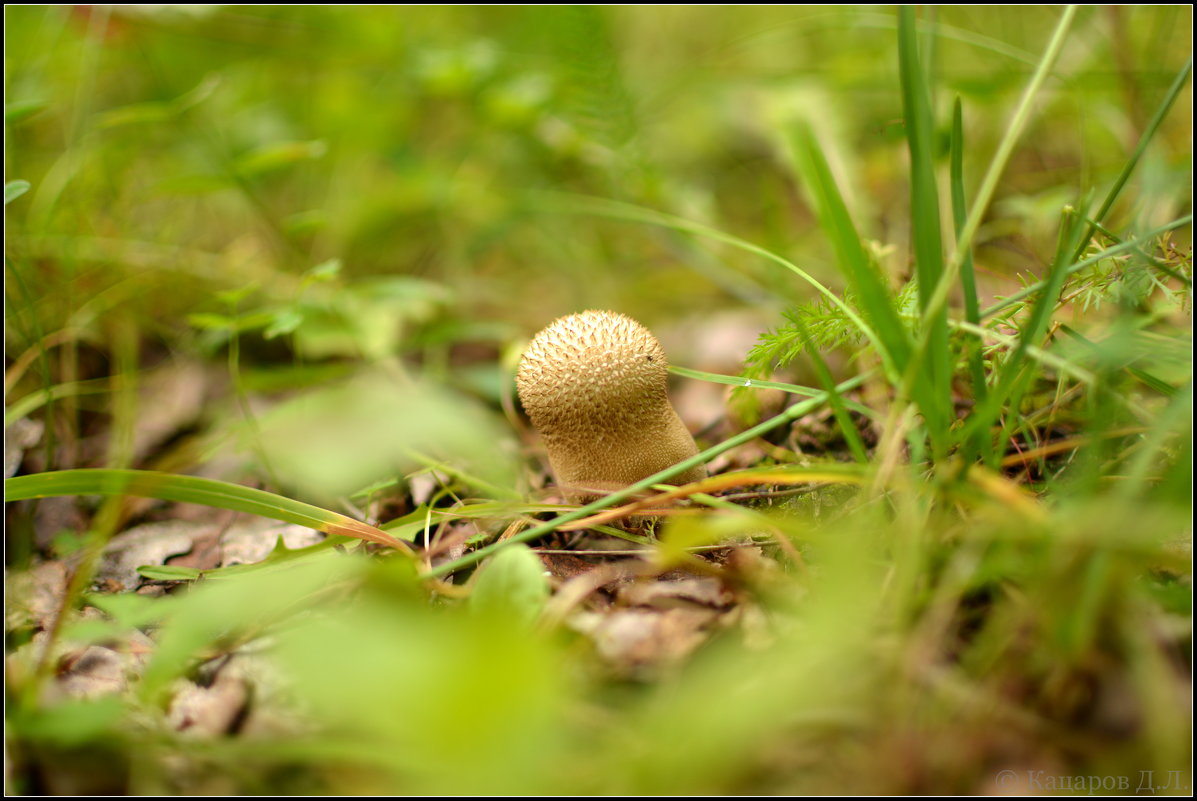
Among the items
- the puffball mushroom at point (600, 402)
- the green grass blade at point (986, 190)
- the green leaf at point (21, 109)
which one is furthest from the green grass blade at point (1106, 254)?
the green leaf at point (21, 109)

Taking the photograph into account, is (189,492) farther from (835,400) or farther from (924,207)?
(924,207)

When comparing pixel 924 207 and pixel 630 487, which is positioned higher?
pixel 924 207

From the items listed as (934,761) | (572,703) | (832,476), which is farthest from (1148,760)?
(572,703)

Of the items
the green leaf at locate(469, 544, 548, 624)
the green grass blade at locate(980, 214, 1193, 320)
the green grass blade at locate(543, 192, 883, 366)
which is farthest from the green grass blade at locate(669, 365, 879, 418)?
the green leaf at locate(469, 544, 548, 624)

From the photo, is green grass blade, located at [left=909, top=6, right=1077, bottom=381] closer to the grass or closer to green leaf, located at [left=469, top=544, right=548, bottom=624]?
the grass

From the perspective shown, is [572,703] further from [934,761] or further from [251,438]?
[251,438]

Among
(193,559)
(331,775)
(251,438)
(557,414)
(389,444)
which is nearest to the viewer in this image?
(389,444)

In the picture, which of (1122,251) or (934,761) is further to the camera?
(1122,251)

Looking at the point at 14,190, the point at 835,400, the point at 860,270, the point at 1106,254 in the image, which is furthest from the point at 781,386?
the point at 14,190
